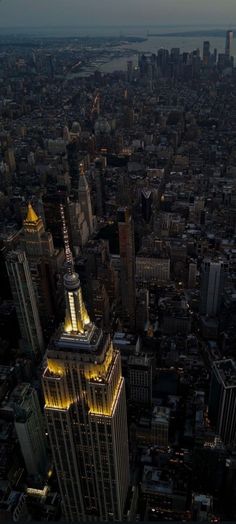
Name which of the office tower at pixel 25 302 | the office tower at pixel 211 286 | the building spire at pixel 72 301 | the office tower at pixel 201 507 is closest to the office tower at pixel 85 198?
the office tower at pixel 211 286

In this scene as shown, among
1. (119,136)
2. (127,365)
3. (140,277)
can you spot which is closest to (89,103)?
(119,136)

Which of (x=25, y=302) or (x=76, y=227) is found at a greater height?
(x=25, y=302)

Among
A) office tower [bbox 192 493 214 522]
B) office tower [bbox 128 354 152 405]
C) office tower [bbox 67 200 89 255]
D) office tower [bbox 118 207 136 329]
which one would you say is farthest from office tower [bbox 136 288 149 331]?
office tower [bbox 192 493 214 522]

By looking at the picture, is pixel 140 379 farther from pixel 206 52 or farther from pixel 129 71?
pixel 206 52

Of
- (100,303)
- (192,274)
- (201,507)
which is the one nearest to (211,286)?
(192,274)

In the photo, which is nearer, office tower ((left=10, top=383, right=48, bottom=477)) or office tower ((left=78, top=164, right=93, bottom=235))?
office tower ((left=10, top=383, right=48, bottom=477))

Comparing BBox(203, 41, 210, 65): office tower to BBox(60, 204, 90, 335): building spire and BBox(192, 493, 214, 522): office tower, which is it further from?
BBox(60, 204, 90, 335): building spire
